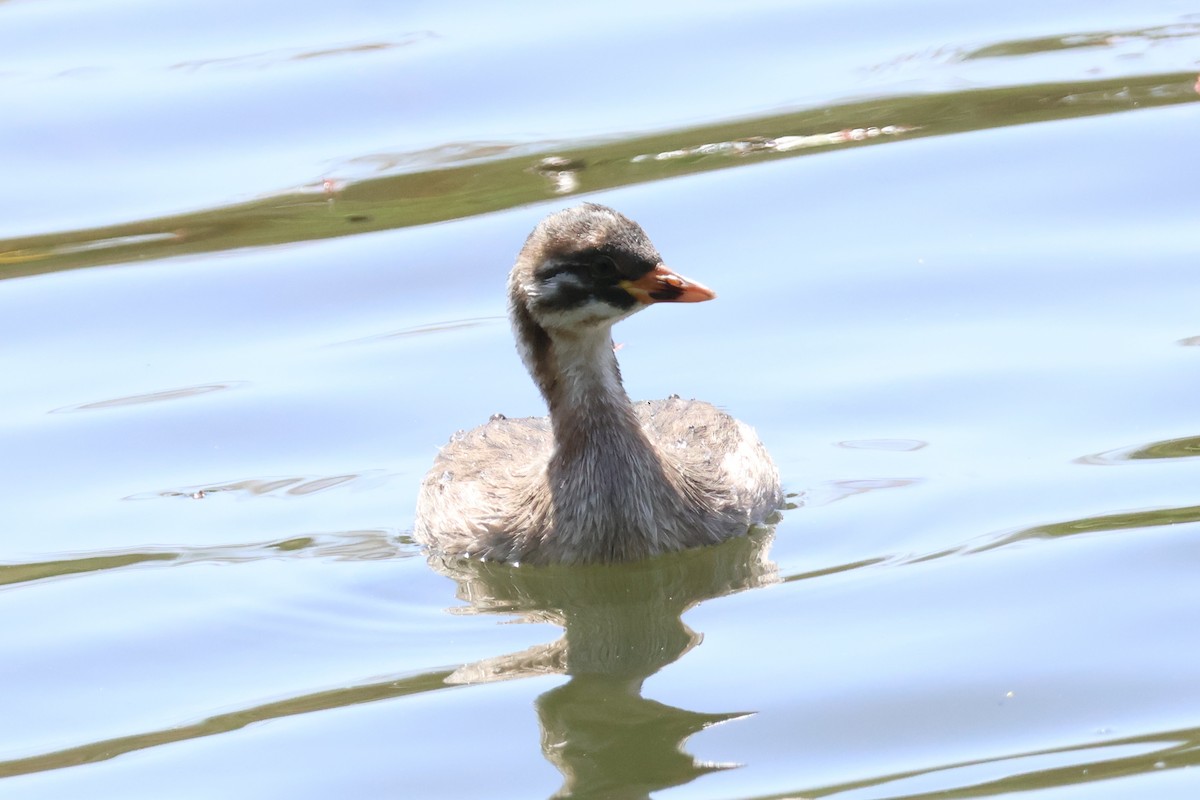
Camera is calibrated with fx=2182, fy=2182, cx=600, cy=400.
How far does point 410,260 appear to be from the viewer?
13.2 meters

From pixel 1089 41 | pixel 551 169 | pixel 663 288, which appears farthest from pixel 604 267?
pixel 1089 41

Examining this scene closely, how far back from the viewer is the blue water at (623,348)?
8.04m

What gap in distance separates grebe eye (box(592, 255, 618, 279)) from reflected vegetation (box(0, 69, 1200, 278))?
4.18 metres

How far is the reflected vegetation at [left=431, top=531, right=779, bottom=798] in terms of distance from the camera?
7754 mm

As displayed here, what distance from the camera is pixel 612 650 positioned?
898cm

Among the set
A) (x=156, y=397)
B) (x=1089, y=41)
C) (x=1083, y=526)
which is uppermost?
(x=1089, y=41)

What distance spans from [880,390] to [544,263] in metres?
2.13

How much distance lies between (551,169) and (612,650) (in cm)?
569

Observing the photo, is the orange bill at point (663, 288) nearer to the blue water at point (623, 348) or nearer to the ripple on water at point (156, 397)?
the blue water at point (623, 348)

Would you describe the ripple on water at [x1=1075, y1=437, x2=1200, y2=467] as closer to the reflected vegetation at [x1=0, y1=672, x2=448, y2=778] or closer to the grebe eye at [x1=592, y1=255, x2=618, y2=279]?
the grebe eye at [x1=592, y1=255, x2=618, y2=279]

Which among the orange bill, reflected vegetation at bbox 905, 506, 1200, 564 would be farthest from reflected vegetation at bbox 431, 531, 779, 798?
the orange bill

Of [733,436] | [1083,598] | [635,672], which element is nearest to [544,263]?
[733,436]

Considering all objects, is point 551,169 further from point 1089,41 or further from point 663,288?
point 663,288

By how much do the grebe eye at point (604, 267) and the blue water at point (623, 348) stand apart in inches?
53.6
